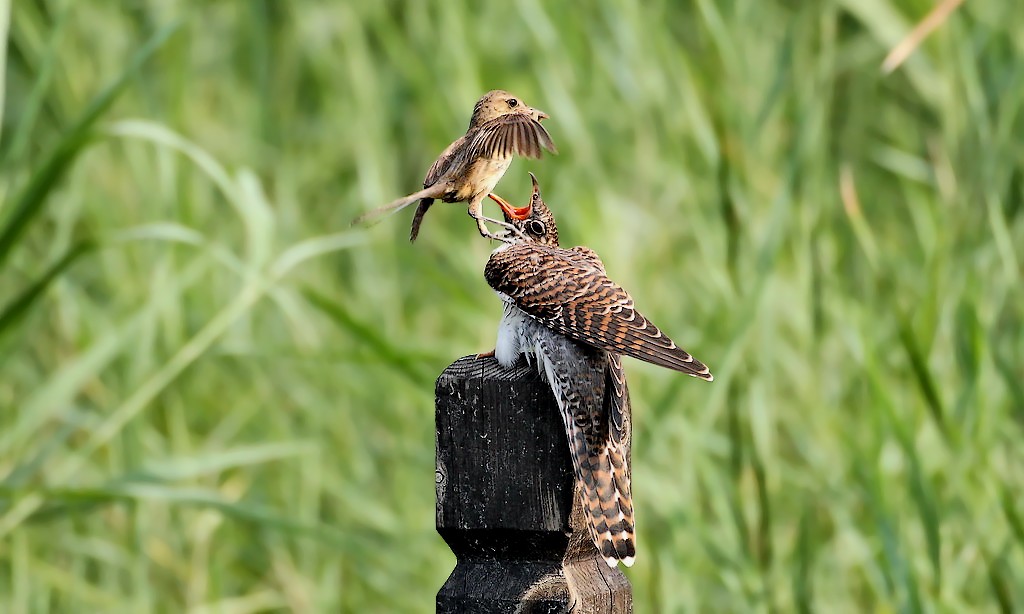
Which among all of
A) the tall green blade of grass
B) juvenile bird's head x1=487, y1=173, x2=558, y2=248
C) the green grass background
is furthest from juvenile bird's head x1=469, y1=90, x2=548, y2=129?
the tall green blade of grass

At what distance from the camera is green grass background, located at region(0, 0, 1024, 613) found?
3.33m

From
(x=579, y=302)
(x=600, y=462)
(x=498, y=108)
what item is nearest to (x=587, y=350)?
(x=579, y=302)

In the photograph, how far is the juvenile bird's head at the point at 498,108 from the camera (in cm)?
238

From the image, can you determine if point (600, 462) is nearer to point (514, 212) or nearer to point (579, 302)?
point (579, 302)

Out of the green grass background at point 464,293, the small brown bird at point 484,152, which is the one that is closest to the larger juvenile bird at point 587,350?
the small brown bird at point 484,152

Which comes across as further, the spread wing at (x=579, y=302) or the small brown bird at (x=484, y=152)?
the small brown bird at (x=484, y=152)

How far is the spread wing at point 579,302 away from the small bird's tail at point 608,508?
6.3 inches

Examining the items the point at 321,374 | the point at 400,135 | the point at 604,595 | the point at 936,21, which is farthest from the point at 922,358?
the point at 400,135

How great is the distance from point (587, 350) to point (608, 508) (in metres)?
0.28

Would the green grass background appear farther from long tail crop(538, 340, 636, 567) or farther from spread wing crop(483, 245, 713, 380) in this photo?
long tail crop(538, 340, 636, 567)

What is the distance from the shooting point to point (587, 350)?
7.16 ft

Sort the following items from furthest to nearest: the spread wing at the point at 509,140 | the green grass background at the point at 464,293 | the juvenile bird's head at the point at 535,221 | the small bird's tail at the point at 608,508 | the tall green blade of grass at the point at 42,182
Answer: the green grass background at the point at 464,293
the tall green blade of grass at the point at 42,182
the juvenile bird's head at the point at 535,221
the spread wing at the point at 509,140
the small bird's tail at the point at 608,508

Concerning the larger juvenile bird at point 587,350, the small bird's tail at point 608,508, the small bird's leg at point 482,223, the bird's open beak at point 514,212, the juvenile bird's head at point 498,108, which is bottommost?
the small bird's tail at point 608,508

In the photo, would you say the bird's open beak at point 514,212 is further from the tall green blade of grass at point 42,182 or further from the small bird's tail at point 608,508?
the tall green blade of grass at point 42,182
